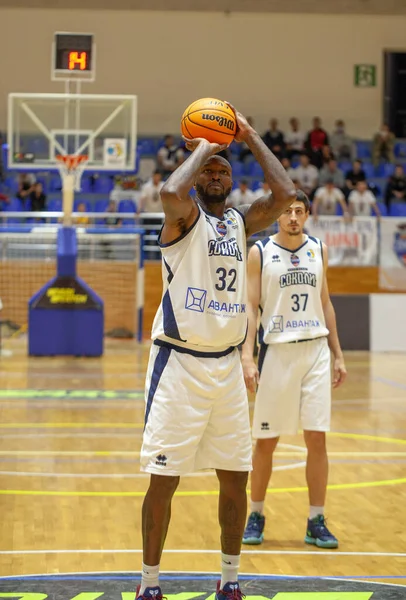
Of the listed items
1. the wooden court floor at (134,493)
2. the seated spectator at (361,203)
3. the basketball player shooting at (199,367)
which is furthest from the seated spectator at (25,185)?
the basketball player shooting at (199,367)

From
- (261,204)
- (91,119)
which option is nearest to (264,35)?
(91,119)

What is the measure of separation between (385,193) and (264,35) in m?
5.40

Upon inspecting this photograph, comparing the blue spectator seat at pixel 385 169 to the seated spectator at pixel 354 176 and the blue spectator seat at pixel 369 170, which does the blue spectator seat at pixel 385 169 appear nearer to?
the blue spectator seat at pixel 369 170

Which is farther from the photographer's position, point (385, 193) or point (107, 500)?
point (385, 193)

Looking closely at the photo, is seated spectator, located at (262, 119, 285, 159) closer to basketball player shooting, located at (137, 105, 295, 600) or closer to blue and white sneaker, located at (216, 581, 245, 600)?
basketball player shooting, located at (137, 105, 295, 600)

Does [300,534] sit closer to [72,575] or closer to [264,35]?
[72,575]

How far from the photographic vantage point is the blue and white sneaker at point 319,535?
5.70 meters

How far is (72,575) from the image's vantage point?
5035 mm

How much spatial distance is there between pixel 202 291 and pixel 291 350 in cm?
183

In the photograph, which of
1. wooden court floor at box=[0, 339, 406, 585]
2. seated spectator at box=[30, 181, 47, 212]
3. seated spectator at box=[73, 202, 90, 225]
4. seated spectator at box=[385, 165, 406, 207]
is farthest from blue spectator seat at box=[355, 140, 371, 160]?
wooden court floor at box=[0, 339, 406, 585]

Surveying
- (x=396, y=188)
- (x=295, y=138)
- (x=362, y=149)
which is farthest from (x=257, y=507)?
(x=362, y=149)

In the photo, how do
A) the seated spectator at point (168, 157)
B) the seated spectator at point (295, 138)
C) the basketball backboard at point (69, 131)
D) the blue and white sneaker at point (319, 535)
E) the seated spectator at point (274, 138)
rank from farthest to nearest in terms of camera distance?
the seated spectator at point (295, 138) → the seated spectator at point (274, 138) → the seated spectator at point (168, 157) → the basketball backboard at point (69, 131) → the blue and white sneaker at point (319, 535)

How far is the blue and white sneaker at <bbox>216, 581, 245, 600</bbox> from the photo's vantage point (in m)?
4.42

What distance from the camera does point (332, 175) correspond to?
22.3 metres
